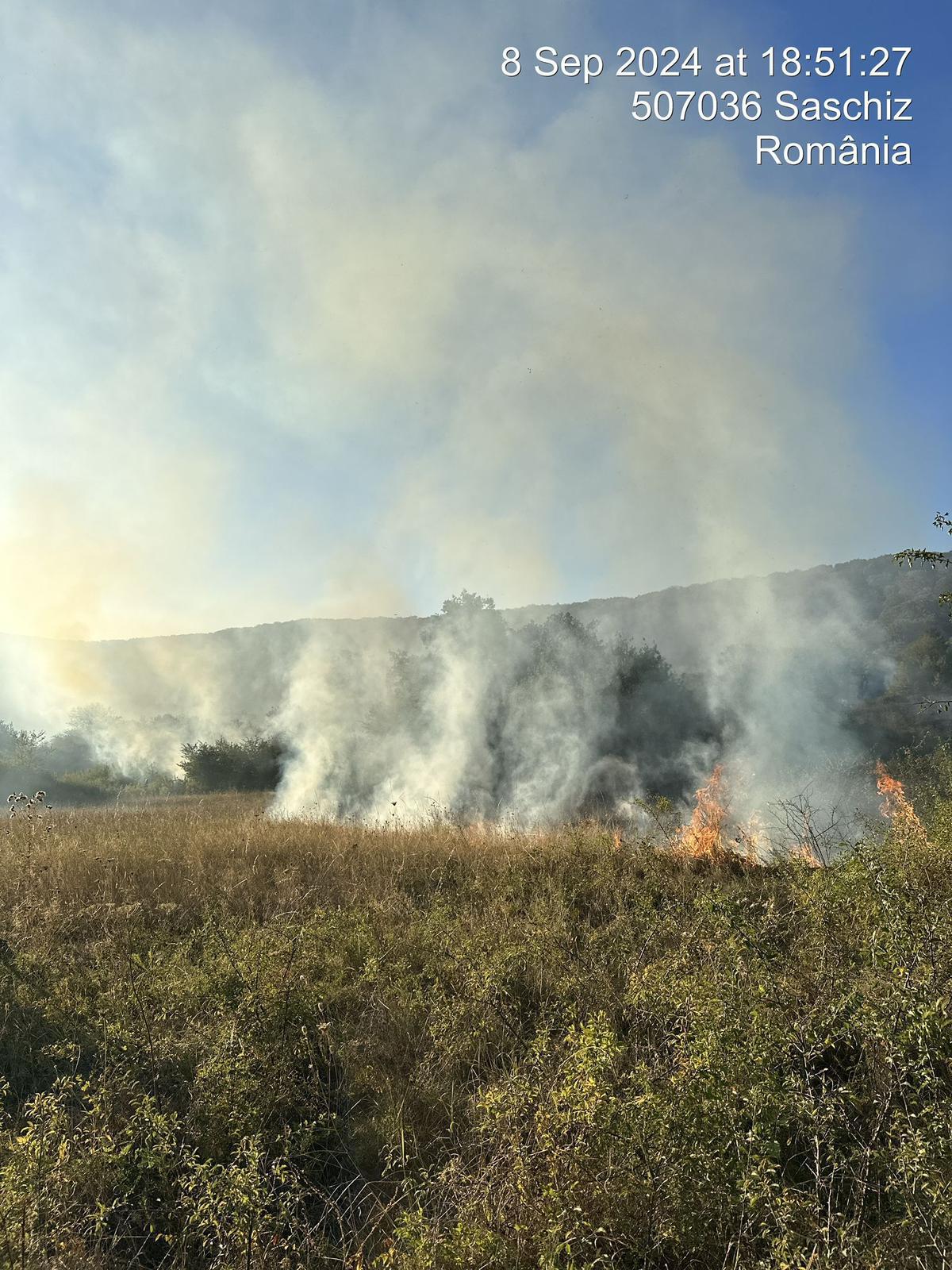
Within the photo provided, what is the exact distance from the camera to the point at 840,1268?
2383 mm

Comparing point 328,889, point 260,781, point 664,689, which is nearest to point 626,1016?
point 328,889

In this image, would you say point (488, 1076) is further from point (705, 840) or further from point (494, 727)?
point (494, 727)

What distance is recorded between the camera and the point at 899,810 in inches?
466

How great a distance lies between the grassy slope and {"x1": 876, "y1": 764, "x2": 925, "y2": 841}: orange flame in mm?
319

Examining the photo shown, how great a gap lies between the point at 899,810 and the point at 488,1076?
10.3 meters

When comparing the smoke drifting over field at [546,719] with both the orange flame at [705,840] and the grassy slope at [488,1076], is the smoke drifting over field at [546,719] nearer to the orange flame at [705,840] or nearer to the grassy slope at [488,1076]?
the orange flame at [705,840]

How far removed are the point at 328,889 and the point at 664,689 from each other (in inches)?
725

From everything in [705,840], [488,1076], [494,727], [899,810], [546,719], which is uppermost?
[546,719]

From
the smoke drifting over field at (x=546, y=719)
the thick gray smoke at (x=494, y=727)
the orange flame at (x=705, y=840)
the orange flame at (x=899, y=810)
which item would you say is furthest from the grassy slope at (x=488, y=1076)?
the thick gray smoke at (x=494, y=727)

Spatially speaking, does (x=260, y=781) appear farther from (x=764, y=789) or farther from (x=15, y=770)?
(x=764, y=789)

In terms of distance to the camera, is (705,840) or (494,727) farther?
(494,727)

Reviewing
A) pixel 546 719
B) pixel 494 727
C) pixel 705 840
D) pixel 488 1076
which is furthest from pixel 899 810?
pixel 494 727

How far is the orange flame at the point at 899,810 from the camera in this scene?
25.3 feet

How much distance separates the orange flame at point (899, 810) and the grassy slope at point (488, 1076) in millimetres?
319
